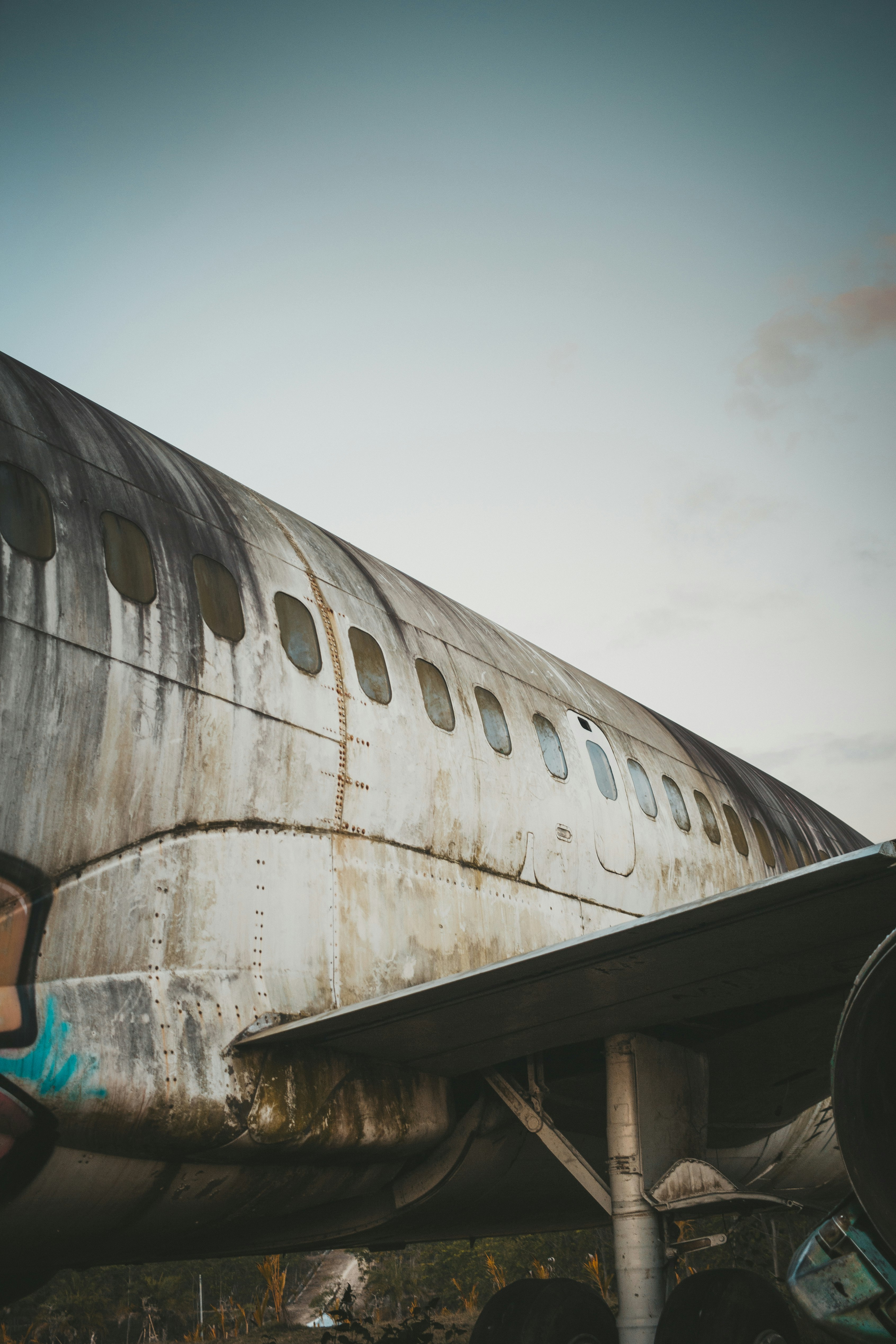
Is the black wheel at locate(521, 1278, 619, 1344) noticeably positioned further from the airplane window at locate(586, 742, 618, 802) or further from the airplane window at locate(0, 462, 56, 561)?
the airplane window at locate(0, 462, 56, 561)

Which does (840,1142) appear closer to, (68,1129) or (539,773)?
(68,1129)

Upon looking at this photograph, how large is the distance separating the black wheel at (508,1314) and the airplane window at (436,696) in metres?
3.39

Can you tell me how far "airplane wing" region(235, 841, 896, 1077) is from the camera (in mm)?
4359

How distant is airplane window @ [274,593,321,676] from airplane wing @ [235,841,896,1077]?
1823 mm

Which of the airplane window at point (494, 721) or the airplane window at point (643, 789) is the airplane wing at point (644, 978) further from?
the airplane window at point (643, 789)

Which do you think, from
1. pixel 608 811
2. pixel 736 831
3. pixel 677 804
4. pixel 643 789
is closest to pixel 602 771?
pixel 608 811

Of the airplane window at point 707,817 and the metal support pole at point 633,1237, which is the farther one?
the airplane window at point 707,817

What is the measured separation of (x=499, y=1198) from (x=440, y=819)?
2.64 metres

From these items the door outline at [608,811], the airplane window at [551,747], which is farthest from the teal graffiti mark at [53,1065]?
the door outline at [608,811]

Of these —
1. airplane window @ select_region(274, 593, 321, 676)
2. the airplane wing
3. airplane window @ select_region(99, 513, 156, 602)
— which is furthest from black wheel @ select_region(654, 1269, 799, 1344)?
airplane window @ select_region(99, 513, 156, 602)

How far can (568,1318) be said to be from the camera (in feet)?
21.5

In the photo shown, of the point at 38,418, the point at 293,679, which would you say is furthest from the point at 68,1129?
the point at 38,418

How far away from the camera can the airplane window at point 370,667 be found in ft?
20.1

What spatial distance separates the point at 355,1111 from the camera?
5242 millimetres
